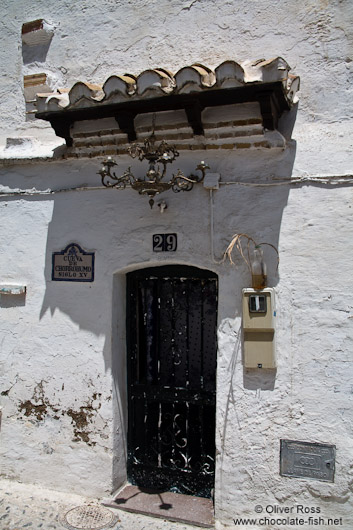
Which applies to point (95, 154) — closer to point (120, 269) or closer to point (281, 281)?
A: point (120, 269)

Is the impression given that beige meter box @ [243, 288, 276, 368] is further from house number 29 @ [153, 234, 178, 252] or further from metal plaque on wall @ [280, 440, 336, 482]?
house number 29 @ [153, 234, 178, 252]

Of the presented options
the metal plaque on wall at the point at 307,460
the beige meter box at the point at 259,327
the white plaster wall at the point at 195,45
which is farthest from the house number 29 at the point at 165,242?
the metal plaque on wall at the point at 307,460

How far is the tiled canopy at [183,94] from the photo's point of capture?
369 centimetres

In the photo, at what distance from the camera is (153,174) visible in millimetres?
3963

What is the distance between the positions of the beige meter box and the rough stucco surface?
0.11 m

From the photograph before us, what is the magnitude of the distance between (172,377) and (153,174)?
1.93m

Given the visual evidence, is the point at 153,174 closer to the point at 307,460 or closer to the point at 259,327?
the point at 259,327

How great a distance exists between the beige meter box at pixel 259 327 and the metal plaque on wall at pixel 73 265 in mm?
1544

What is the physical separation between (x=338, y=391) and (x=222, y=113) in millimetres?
2467

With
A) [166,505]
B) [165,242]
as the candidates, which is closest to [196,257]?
[165,242]

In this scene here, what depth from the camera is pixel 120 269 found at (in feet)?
14.8

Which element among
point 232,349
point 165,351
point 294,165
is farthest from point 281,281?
point 165,351

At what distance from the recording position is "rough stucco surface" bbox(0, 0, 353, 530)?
12.9 ft

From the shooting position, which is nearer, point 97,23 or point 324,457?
point 324,457
